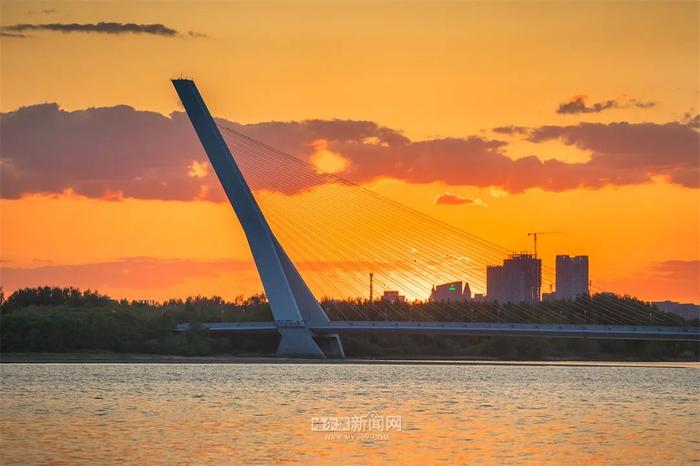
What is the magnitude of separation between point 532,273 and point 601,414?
104m

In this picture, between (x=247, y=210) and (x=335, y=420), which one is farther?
(x=247, y=210)

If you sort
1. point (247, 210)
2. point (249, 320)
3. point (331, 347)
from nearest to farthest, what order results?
1. point (247, 210)
2. point (331, 347)
3. point (249, 320)

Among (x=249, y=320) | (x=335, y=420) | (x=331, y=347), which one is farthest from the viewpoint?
(x=249, y=320)

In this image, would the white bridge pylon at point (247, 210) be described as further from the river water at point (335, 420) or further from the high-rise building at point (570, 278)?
the high-rise building at point (570, 278)

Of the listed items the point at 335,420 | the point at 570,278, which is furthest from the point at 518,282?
the point at 335,420

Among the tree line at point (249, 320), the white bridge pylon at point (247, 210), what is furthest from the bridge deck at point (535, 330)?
the tree line at point (249, 320)

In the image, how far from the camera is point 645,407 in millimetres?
50156

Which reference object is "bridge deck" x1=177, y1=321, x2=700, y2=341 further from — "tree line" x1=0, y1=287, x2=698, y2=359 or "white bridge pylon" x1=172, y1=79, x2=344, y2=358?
"tree line" x1=0, y1=287, x2=698, y2=359

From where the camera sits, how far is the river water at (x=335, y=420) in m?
31.3

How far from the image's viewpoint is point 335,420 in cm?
3953

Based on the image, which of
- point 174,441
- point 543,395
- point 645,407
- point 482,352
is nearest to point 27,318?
point 482,352

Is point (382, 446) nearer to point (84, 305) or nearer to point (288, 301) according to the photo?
point (288, 301)

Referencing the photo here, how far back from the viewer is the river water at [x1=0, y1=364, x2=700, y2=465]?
1234 inches

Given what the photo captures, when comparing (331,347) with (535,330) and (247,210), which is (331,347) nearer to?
(535,330)
